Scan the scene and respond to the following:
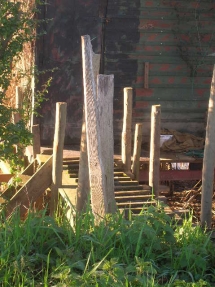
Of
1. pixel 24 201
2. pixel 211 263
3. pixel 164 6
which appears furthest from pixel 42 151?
pixel 211 263

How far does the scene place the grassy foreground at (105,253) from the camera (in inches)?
205

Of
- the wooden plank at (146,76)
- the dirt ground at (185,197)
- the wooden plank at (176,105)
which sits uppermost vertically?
the wooden plank at (146,76)

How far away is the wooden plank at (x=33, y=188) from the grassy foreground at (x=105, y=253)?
2.77 meters

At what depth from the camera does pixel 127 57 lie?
1165 centimetres

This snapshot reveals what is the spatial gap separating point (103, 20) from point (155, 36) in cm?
89

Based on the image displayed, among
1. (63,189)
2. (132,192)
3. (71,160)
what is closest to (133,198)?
(132,192)

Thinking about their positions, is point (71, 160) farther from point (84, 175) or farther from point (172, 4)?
point (172, 4)

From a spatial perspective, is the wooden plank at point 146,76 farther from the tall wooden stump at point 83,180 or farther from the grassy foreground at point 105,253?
the grassy foreground at point 105,253

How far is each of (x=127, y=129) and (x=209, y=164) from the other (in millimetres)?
2220

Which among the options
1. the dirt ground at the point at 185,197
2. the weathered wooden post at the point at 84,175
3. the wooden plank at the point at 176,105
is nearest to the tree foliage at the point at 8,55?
the weathered wooden post at the point at 84,175

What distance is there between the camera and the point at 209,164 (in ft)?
24.3

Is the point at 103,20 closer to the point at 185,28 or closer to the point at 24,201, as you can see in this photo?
the point at 185,28

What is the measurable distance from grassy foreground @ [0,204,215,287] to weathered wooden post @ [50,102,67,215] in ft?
7.98

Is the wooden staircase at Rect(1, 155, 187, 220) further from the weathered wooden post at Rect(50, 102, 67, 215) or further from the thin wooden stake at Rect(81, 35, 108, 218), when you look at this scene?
the thin wooden stake at Rect(81, 35, 108, 218)
